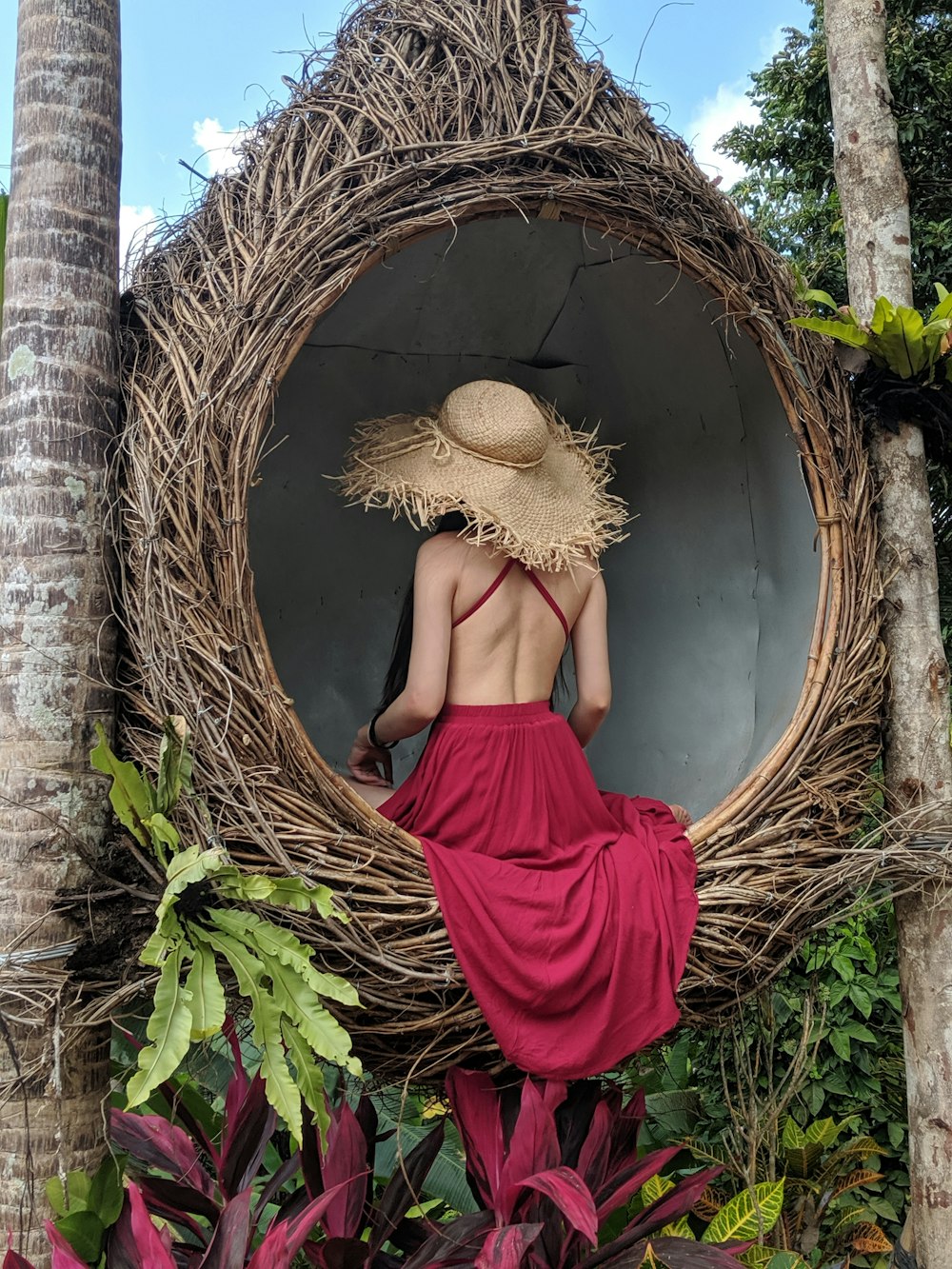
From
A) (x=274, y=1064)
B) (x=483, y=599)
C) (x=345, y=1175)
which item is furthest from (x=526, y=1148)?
(x=483, y=599)

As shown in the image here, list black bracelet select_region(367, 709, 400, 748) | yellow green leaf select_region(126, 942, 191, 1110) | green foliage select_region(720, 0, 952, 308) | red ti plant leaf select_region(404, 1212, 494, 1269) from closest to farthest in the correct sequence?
1. yellow green leaf select_region(126, 942, 191, 1110)
2. red ti plant leaf select_region(404, 1212, 494, 1269)
3. black bracelet select_region(367, 709, 400, 748)
4. green foliage select_region(720, 0, 952, 308)

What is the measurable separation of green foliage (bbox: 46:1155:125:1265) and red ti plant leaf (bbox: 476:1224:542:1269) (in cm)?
68

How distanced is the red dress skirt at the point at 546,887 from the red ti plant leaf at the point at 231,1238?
526 millimetres

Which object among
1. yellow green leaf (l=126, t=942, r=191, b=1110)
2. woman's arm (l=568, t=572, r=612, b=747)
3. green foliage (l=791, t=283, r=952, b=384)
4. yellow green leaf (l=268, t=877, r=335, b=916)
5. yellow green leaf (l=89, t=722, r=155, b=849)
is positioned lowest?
yellow green leaf (l=126, t=942, r=191, b=1110)

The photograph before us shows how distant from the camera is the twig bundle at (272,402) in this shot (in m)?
1.88

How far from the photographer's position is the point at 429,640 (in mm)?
2334

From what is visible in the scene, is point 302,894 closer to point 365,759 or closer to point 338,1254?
point 338,1254

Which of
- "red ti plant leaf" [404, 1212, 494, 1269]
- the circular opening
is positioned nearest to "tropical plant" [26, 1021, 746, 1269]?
"red ti plant leaf" [404, 1212, 494, 1269]

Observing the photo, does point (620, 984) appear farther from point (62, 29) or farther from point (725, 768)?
point (62, 29)

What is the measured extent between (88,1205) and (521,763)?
3.91 feet

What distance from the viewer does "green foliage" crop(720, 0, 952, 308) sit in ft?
15.0

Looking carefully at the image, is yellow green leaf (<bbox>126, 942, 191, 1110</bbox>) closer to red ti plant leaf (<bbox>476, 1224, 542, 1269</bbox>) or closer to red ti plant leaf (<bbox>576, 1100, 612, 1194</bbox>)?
red ti plant leaf (<bbox>476, 1224, 542, 1269</bbox>)

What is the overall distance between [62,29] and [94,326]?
1.88 feet

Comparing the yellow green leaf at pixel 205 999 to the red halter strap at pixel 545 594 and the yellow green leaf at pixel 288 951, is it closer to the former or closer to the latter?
the yellow green leaf at pixel 288 951
